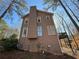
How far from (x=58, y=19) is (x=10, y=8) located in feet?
60.7

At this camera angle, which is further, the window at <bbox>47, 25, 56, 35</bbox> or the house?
the window at <bbox>47, 25, 56, 35</bbox>

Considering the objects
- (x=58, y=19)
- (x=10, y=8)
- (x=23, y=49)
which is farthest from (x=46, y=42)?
(x=10, y=8)

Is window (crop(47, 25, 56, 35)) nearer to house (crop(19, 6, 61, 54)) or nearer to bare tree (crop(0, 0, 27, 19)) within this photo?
house (crop(19, 6, 61, 54))

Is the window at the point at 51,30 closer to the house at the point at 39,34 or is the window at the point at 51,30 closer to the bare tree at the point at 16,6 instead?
the house at the point at 39,34

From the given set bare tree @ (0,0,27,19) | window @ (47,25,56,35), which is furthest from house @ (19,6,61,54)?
bare tree @ (0,0,27,19)

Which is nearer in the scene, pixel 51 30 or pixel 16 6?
pixel 16 6

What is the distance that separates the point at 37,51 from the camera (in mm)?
25750

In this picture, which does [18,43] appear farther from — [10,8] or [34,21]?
[10,8]

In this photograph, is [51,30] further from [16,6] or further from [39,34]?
[16,6]

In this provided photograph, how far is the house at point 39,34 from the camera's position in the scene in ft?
85.6

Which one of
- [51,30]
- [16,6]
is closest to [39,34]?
[51,30]

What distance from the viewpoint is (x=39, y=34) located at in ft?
89.4

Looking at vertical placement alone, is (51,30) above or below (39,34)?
above

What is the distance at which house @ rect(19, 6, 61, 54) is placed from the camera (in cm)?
2608
